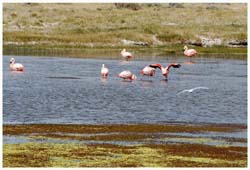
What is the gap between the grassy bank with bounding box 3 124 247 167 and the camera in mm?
17750

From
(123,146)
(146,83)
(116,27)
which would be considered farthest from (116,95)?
(116,27)

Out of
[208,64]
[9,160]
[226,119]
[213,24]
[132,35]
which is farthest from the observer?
[213,24]

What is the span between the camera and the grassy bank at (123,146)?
1775 centimetres

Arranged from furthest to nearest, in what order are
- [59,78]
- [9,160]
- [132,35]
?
[132,35], [59,78], [9,160]

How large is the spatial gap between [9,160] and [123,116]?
28.8 feet

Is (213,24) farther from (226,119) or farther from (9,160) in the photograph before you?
(9,160)

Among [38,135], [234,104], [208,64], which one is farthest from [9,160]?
[208,64]

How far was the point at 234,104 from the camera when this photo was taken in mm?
30281

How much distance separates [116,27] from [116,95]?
36.2 m

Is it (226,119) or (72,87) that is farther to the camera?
(72,87)

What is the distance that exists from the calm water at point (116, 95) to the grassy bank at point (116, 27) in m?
13.8

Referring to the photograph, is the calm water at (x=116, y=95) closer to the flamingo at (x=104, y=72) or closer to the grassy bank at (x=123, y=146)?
the flamingo at (x=104, y=72)

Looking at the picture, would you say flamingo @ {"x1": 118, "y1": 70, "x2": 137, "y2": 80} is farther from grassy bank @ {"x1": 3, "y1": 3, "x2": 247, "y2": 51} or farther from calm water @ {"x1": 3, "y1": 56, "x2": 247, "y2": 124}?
grassy bank @ {"x1": 3, "y1": 3, "x2": 247, "y2": 51}

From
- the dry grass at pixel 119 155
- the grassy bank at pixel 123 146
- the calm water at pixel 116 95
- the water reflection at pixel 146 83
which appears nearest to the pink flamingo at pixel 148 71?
the calm water at pixel 116 95
